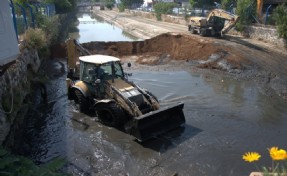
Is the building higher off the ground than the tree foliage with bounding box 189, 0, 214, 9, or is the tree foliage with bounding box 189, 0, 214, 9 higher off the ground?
the building

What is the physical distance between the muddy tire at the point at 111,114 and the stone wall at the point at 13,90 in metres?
2.67

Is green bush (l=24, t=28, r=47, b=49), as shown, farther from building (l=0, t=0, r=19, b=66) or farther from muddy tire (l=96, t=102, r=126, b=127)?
building (l=0, t=0, r=19, b=66)

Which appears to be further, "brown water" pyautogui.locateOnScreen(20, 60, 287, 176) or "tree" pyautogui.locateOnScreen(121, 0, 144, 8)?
"tree" pyautogui.locateOnScreen(121, 0, 144, 8)

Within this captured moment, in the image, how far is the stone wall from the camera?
8172 millimetres

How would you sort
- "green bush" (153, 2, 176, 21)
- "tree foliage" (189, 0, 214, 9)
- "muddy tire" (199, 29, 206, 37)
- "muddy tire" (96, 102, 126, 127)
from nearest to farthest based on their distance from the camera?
"muddy tire" (96, 102, 126, 127)
"muddy tire" (199, 29, 206, 37)
"tree foliage" (189, 0, 214, 9)
"green bush" (153, 2, 176, 21)

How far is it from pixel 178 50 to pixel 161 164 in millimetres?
15188

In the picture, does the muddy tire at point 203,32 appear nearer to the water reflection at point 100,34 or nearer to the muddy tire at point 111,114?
the water reflection at point 100,34

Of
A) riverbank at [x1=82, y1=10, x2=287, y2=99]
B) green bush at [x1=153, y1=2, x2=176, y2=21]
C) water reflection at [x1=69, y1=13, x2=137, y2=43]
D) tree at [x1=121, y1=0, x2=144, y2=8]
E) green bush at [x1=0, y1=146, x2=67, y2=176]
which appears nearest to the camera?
green bush at [x1=0, y1=146, x2=67, y2=176]

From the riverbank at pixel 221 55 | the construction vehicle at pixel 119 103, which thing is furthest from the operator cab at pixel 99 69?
the riverbank at pixel 221 55

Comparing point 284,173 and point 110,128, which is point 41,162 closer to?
point 110,128

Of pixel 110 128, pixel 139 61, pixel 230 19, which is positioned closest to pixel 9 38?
pixel 110 128

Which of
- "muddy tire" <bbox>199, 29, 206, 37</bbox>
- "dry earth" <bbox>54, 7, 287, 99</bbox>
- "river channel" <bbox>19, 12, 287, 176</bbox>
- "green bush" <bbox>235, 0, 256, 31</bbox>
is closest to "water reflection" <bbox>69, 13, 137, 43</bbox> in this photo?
"muddy tire" <bbox>199, 29, 206, 37</bbox>

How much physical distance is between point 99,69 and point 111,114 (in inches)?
68.6

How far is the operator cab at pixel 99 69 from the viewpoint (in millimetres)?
10523
